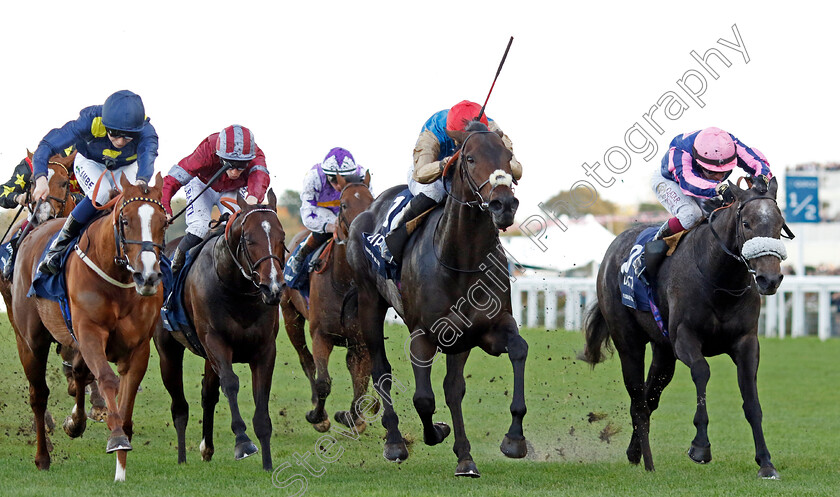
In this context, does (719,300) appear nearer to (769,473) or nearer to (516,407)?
(769,473)

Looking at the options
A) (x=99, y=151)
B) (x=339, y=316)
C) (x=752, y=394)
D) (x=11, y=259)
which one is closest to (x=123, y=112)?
(x=99, y=151)

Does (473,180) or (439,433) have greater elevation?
(473,180)

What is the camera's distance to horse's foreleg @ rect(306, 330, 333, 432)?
29.3ft

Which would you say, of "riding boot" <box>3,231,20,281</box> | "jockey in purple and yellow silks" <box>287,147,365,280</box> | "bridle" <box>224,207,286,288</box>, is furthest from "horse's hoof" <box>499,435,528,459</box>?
"riding boot" <box>3,231,20,281</box>

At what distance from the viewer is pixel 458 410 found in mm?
6598

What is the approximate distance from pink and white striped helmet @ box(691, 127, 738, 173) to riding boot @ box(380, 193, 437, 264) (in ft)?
6.26

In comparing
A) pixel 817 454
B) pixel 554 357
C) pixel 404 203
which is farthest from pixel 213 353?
pixel 554 357


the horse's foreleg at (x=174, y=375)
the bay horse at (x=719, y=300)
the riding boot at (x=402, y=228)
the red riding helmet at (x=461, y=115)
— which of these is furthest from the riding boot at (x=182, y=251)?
the bay horse at (x=719, y=300)

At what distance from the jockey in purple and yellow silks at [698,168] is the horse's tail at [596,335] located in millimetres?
1601

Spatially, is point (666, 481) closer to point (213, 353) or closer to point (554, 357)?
point (213, 353)

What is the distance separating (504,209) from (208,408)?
3.58 meters

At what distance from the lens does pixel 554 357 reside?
1844 centimetres

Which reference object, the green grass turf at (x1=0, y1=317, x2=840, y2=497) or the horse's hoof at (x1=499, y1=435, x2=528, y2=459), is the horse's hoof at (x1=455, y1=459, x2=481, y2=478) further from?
the horse's hoof at (x1=499, y1=435, x2=528, y2=459)

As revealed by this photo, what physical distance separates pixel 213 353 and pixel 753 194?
3.73 meters
